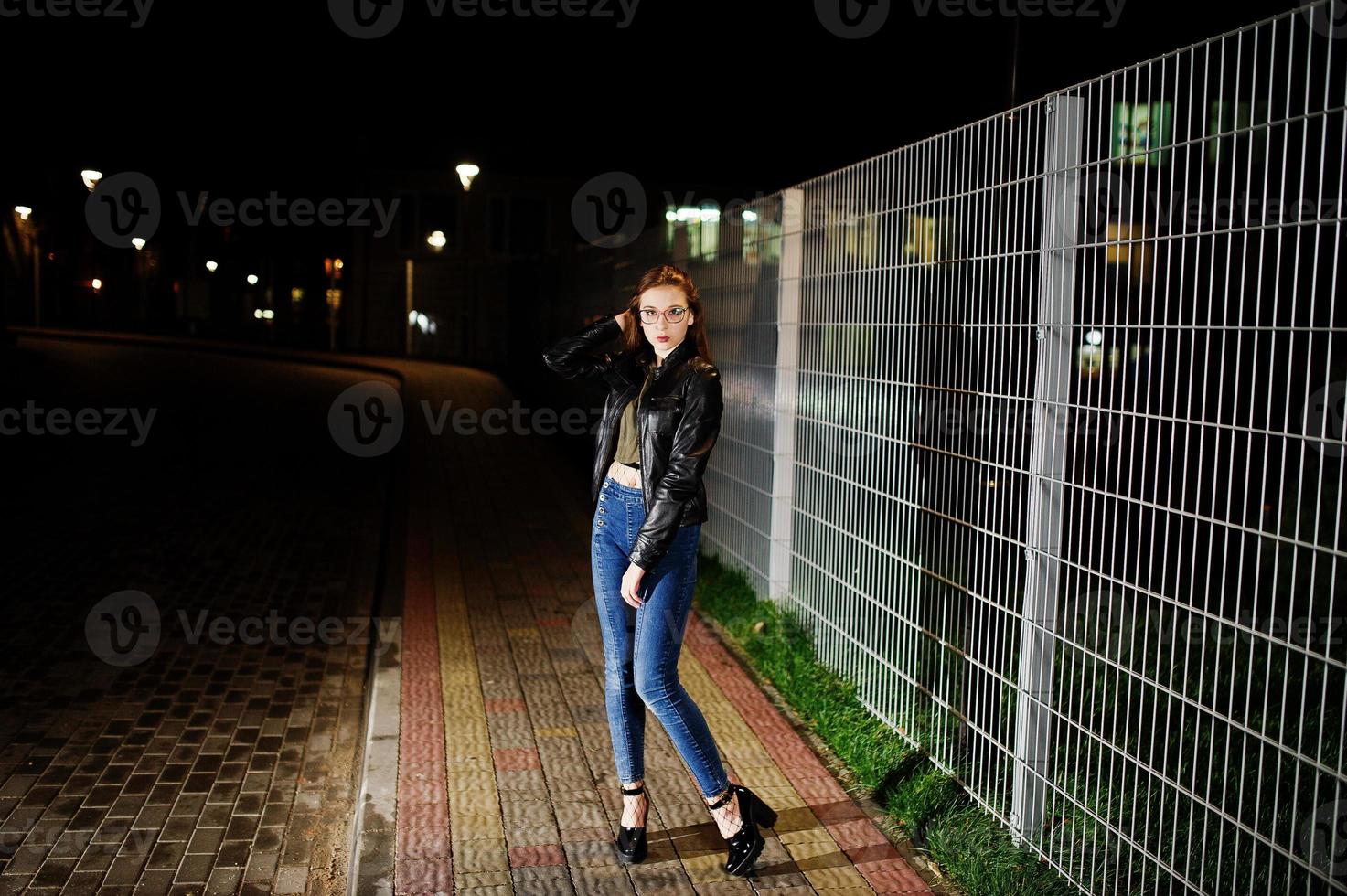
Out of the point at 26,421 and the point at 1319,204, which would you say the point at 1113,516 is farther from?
the point at 26,421

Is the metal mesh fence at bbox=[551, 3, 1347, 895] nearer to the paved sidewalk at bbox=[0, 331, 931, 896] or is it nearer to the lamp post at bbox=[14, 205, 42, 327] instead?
the paved sidewalk at bbox=[0, 331, 931, 896]

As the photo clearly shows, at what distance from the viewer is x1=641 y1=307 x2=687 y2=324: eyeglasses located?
12.3 ft

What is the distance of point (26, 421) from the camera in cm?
1750

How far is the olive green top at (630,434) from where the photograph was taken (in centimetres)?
376

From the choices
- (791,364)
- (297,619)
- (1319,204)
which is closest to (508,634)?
(297,619)

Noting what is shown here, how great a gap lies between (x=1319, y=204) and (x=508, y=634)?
519 centimetres

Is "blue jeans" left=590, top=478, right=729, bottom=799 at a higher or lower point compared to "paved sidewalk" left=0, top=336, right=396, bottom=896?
higher
